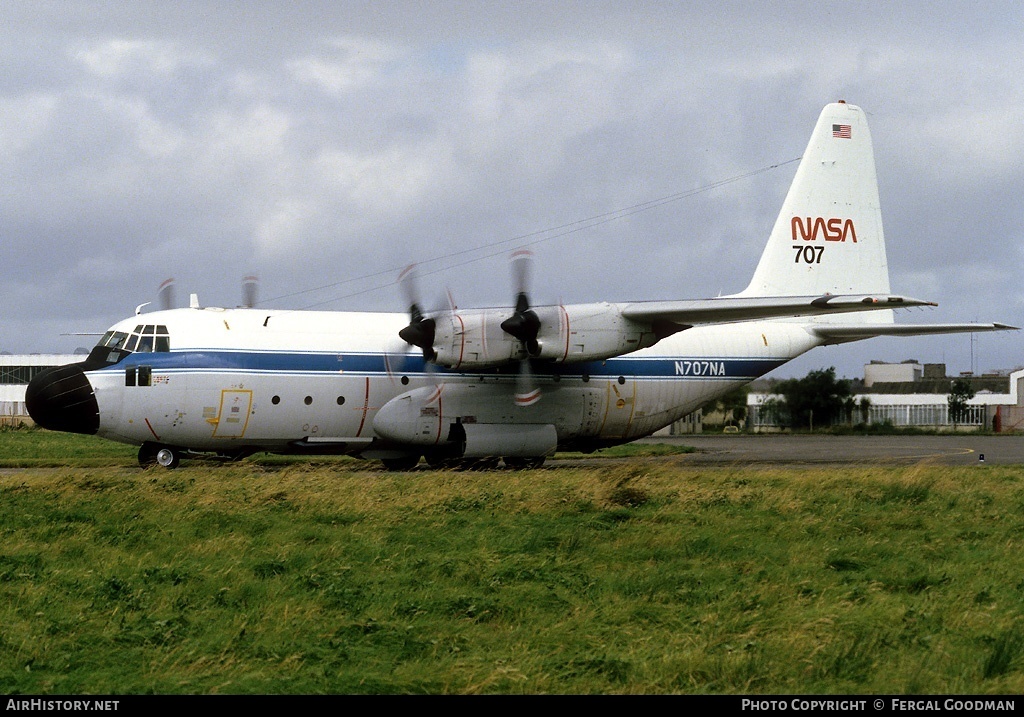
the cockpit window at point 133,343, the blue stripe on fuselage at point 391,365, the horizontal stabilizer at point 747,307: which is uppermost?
the horizontal stabilizer at point 747,307

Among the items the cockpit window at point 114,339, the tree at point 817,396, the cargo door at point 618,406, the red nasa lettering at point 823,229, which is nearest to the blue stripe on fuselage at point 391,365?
the cargo door at point 618,406

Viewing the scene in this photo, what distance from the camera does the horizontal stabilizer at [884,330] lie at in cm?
2831

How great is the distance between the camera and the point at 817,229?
104 feet

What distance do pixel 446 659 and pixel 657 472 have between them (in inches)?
609

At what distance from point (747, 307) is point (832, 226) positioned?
25.8 ft

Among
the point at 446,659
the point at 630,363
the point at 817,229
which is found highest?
the point at 817,229

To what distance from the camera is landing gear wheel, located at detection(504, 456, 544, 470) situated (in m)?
27.8

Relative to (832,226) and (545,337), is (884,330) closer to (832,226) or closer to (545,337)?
(832,226)

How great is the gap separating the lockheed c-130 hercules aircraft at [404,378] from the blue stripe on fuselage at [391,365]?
0.03 metres

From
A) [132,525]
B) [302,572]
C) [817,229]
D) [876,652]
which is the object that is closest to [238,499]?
[132,525]

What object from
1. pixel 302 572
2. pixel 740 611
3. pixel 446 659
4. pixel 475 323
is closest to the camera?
pixel 446 659

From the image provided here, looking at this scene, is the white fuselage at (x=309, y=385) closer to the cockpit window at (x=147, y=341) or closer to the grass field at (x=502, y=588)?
the cockpit window at (x=147, y=341)
